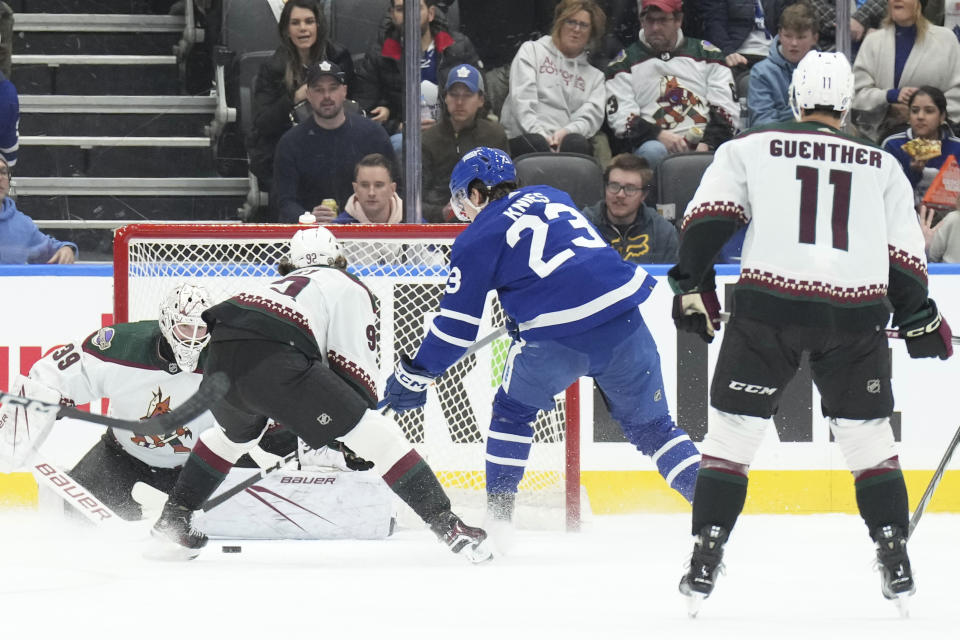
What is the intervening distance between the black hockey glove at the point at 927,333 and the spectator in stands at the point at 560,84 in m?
2.51

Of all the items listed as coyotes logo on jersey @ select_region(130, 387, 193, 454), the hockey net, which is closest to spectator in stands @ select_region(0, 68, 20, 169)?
the hockey net

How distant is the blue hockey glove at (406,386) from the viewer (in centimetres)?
379

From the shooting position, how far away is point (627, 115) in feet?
18.0

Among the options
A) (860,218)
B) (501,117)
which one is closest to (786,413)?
(501,117)

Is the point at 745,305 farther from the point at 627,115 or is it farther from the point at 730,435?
the point at 627,115

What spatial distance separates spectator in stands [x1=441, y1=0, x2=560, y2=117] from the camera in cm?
557

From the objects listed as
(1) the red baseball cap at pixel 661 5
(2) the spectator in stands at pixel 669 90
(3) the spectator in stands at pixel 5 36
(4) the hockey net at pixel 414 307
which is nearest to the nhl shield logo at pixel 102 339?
(4) the hockey net at pixel 414 307

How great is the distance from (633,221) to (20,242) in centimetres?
205

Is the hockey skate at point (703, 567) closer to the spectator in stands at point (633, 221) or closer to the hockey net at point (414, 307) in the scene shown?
the hockey net at point (414, 307)

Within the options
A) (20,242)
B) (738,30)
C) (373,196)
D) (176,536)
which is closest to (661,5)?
(738,30)

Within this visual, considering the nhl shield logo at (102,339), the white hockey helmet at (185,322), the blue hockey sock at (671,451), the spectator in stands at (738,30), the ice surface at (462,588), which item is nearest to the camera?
the ice surface at (462,588)

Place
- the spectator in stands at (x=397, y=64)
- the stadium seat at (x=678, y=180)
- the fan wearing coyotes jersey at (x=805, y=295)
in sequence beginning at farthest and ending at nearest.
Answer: the stadium seat at (x=678, y=180) < the spectator in stands at (x=397, y=64) < the fan wearing coyotes jersey at (x=805, y=295)

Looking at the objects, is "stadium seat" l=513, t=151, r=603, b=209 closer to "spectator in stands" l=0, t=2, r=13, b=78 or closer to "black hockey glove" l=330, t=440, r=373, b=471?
"black hockey glove" l=330, t=440, r=373, b=471

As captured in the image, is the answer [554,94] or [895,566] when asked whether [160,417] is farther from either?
[554,94]
